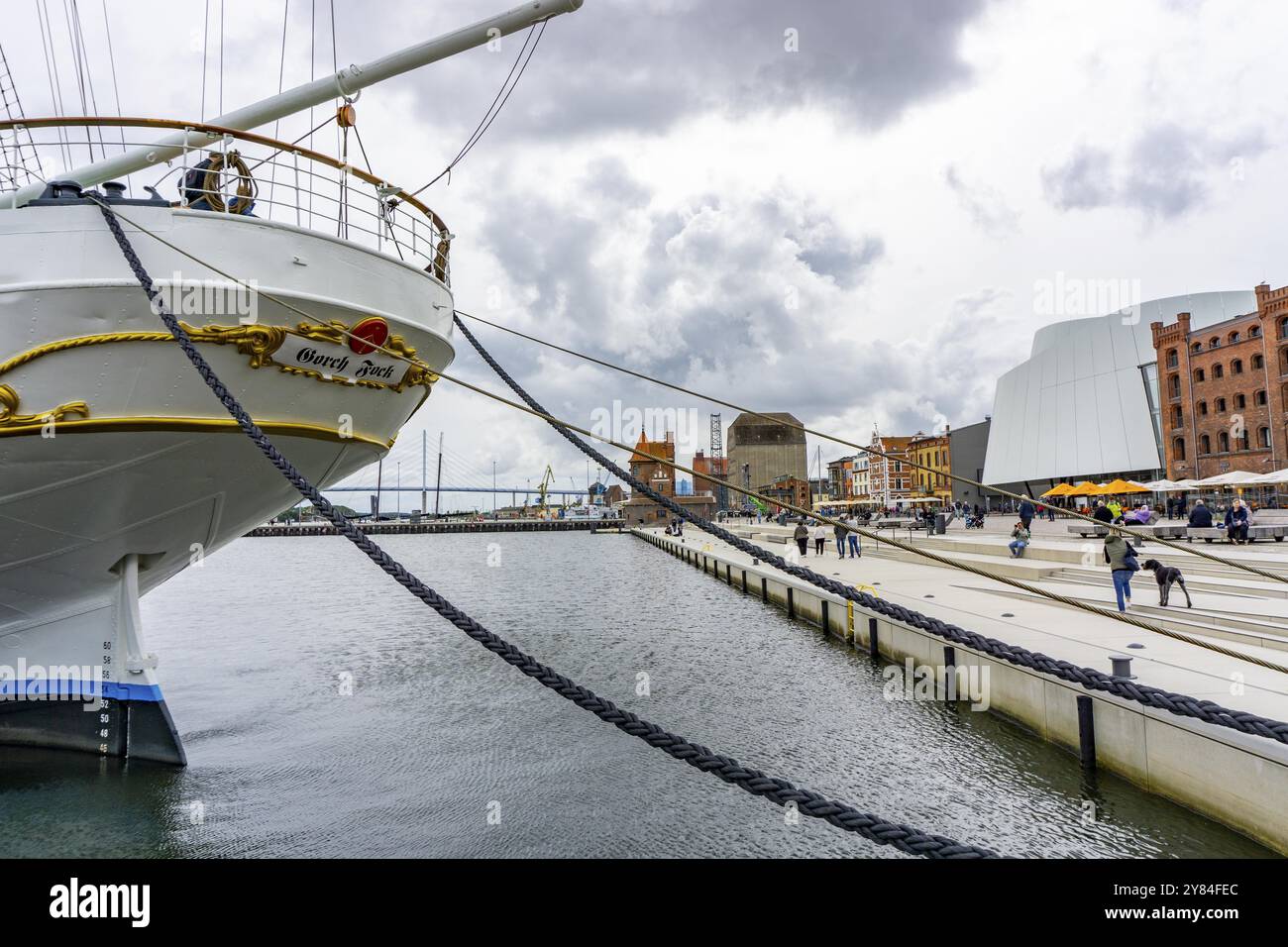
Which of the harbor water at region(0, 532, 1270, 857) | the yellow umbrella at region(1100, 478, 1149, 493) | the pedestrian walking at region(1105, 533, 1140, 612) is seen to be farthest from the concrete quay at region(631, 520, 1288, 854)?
the yellow umbrella at region(1100, 478, 1149, 493)

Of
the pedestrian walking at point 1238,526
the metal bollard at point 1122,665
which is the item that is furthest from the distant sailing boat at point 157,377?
the pedestrian walking at point 1238,526

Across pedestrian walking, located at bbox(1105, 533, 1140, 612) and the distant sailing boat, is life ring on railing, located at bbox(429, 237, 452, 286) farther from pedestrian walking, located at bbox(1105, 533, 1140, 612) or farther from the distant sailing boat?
pedestrian walking, located at bbox(1105, 533, 1140, 612)

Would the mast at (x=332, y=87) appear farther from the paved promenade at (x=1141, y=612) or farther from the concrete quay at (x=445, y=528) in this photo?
the concrete quay at (x=445, y=528)

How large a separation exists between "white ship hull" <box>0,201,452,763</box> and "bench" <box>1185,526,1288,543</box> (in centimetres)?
2303

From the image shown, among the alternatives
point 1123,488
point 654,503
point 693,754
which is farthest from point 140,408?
point 654,503

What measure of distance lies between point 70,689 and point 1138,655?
40.9 ft

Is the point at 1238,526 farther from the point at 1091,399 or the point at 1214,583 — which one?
the point at 1091,399

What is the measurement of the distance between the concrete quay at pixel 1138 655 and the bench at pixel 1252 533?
8.89 ft
